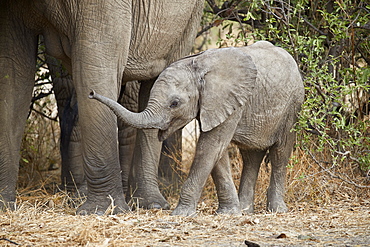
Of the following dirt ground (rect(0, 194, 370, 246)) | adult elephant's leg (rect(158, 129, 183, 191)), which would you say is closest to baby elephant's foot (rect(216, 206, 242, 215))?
dirt ground (rect(0, 194, 370, 246))

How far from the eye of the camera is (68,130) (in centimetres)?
684

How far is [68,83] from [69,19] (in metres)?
1.89

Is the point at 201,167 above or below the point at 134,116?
below

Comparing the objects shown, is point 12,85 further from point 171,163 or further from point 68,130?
point 171,163

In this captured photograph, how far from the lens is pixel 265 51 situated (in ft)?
18.0

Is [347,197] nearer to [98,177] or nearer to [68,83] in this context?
[98,177]

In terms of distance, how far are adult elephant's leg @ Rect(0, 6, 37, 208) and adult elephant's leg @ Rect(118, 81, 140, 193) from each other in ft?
4.48

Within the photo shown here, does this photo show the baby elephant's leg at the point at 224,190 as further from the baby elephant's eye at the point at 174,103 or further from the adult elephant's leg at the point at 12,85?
the adult elephant's leg at the point at 12,85

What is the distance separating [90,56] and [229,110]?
3.18ft

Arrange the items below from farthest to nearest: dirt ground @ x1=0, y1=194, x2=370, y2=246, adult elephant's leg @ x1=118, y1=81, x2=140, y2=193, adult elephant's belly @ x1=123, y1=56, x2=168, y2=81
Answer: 1. adult elephant's leg @ x1=118, y1=81, x2=140, y2=193
2. adult elephant's belly @ x1=123, y1=56, x2=168, y2=81
3. dirt ground @ x1=0, y1=194, x2=370, y2=246

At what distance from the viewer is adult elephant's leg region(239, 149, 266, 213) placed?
5.71m

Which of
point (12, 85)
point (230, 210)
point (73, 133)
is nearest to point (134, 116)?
point (230, 210)

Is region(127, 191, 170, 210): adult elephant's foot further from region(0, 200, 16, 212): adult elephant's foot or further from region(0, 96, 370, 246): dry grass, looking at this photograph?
region(0, 200, 16, 212): adult elephant's foot

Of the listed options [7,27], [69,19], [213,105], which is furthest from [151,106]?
[7,27]
